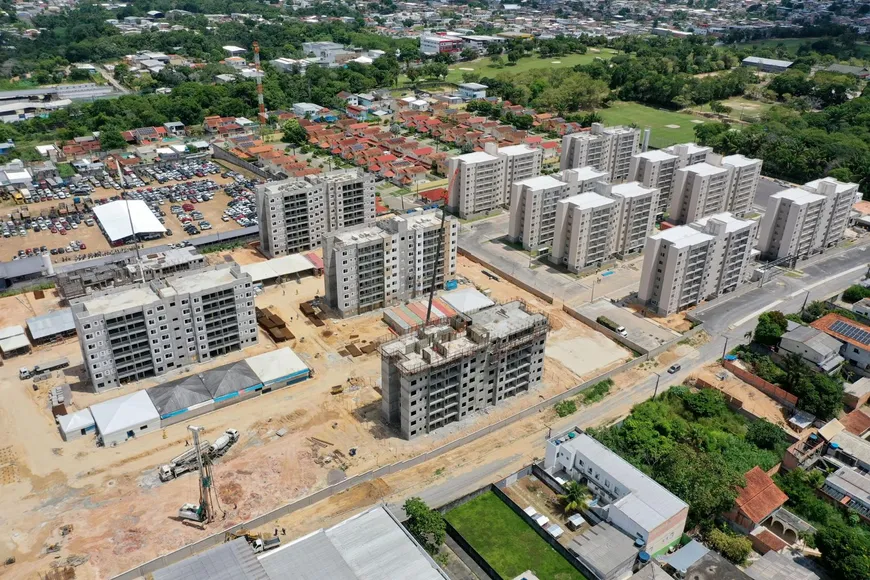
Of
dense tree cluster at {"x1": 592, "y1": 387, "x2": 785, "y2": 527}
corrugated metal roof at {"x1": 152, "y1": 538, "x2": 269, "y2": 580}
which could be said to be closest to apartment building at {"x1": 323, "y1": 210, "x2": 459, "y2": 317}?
dense tree cluster at {"x1": 592, "y1": 387, "x2": 785, "y2": 527}

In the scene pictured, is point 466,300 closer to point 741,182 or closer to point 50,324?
point 50,324

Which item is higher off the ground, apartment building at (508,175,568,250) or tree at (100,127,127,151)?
apartment building at (508,175,568,250)

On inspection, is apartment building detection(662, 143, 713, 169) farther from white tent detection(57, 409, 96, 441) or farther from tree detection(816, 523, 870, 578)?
white tent detection(57, 409, 96, 441)

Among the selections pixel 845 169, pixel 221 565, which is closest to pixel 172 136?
pixel 221 565

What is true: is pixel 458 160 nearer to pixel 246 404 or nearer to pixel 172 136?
pixel 246 404

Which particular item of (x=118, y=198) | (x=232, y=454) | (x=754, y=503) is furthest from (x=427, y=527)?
(x=118, y=198)
